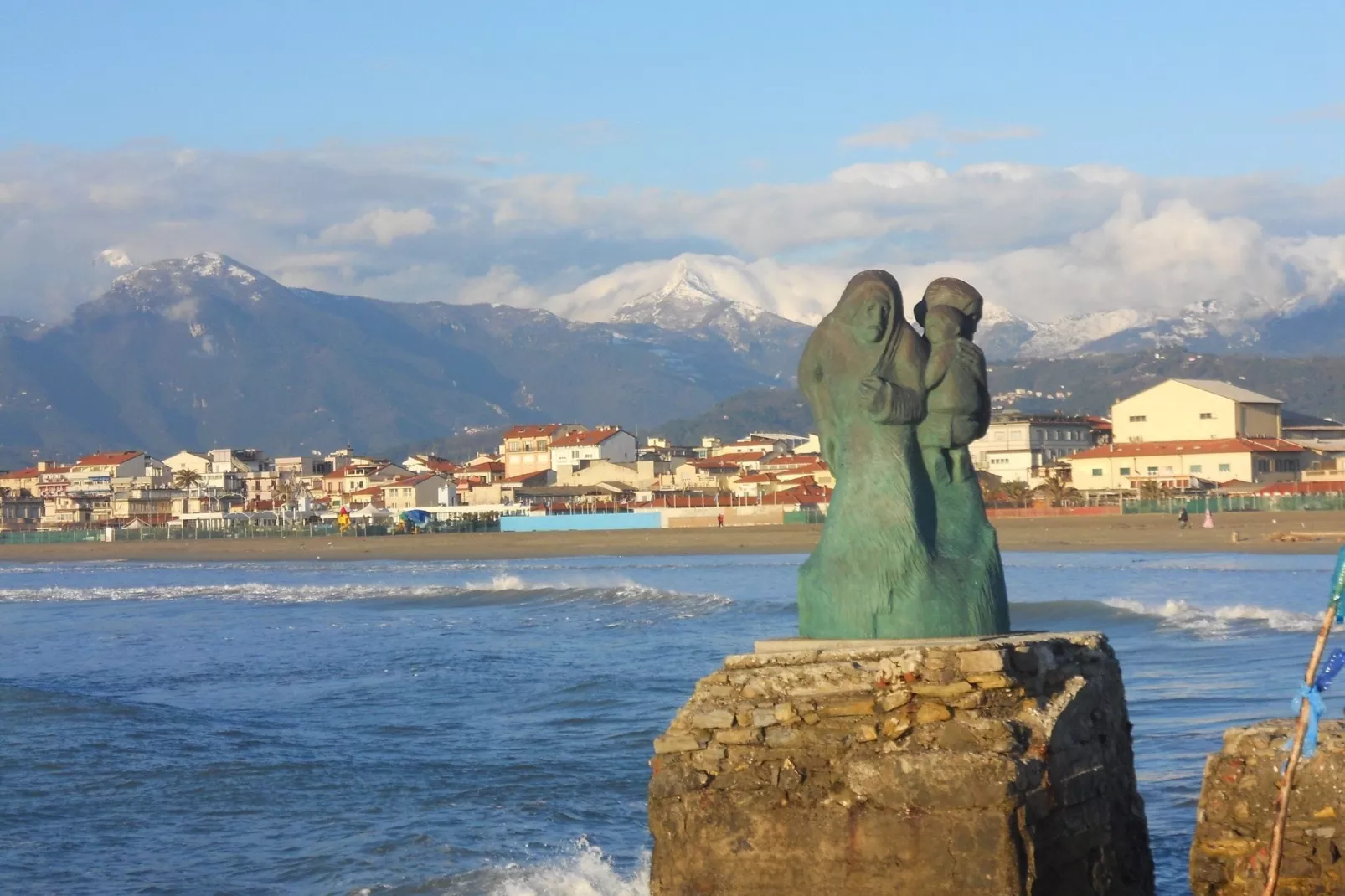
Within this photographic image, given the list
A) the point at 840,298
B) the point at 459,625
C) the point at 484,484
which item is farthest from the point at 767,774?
the point at 484,484

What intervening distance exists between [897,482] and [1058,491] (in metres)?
86.3

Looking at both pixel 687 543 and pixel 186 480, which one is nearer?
pixel 687 543

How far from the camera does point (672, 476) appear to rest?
12988cm

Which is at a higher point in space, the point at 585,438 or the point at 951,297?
the point at 585,438

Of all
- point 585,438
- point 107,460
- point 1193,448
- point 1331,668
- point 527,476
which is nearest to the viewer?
point 1331,668

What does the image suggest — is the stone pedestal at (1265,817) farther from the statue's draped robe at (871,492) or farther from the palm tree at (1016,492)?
the palm tree at (1016,492)

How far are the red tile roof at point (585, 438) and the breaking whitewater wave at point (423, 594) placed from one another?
86.9 metres

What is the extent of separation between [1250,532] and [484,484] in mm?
79882

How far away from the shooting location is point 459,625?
34.1 m

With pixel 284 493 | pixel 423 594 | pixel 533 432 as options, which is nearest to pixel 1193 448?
pixel 423 594

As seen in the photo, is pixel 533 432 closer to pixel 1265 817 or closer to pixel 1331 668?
pixel 1265 817

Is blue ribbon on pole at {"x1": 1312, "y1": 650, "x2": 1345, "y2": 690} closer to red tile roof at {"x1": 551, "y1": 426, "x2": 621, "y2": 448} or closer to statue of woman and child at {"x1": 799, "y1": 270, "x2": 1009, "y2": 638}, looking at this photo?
statue of woman and child at {"x1": 799, "y1": 270, "x2": 1009, "y2": 638}

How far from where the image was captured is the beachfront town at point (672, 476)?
9369 centimetres

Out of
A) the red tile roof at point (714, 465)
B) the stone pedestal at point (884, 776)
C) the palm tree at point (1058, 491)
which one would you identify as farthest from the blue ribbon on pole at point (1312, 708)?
the red tile roof at point (714, 465)
